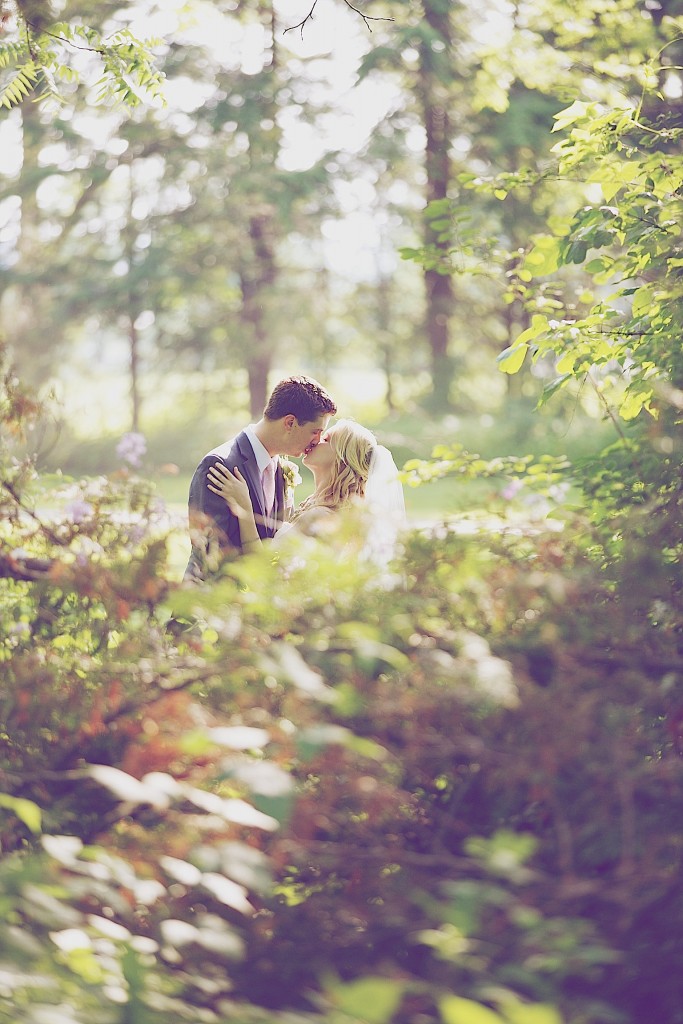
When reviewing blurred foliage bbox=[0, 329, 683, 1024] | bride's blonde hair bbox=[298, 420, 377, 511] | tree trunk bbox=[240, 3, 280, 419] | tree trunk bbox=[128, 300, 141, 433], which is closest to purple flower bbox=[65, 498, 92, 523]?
blurred foliage bbox=[0, 329, 683, 1024]

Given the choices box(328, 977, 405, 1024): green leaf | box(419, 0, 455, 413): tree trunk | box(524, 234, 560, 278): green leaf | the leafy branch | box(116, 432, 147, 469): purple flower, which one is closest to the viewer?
box(328, 977, 405, 1024): green leaf

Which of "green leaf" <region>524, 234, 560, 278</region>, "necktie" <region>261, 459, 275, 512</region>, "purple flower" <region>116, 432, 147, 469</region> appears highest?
"necktie" <region>261, 459, 275, 512</region>

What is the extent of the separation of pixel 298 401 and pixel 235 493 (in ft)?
2.17

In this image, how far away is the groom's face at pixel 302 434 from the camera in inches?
221

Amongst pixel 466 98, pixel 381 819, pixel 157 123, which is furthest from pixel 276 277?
pixel 381 819

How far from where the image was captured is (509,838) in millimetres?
1612

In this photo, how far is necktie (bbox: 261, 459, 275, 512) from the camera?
18.7ft

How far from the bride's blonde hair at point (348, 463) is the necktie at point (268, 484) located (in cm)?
28

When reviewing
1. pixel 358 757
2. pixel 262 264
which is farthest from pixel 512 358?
pixel 262 264

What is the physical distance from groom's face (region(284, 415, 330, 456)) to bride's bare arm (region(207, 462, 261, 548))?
0.39 m

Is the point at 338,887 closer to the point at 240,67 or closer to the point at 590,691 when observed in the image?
the point at 590,691

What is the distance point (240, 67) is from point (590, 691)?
23.4 meters

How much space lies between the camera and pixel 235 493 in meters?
5.30

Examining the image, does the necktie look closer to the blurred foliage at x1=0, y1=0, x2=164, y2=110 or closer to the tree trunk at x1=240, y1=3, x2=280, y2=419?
the blurred foliage at x1=0, y1=0, x2=164, y2=110
